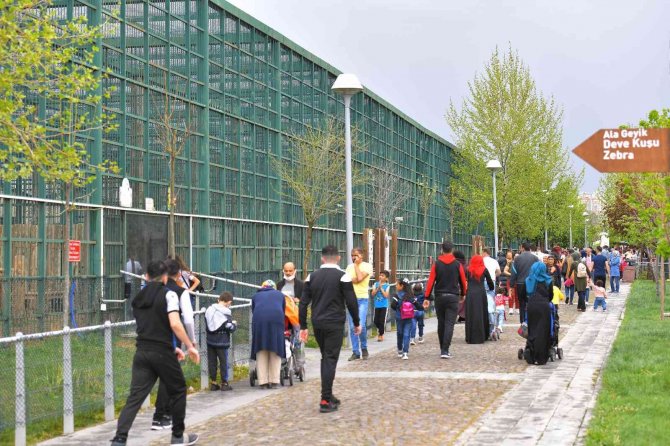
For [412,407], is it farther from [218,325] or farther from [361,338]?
[361,338]

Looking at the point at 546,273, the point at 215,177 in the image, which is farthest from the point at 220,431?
the point at 215,177

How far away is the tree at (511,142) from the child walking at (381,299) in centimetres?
3771

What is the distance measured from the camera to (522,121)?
5934cm

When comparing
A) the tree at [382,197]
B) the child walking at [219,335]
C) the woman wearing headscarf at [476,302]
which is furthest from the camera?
the tree at [382,197]

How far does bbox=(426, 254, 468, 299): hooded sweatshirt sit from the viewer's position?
18250mm

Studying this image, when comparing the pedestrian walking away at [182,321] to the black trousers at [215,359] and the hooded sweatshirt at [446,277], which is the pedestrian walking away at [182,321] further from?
the hooded sweatshirt at [446,277]

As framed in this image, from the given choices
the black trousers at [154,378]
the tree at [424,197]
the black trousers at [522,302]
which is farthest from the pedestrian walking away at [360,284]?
the tree at [424,197]

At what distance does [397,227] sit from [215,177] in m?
23.6

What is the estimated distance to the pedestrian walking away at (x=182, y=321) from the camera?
402 inches

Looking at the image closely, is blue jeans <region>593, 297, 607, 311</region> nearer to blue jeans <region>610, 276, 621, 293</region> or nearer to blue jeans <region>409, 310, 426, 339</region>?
blue jeans <region>409, 310, 426, 339</region>

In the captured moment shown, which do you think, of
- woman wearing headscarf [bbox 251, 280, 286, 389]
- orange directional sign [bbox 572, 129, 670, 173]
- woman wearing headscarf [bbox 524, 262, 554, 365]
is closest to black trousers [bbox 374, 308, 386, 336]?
woman wearing headscarf [bbox 524, 262, 554, 365]

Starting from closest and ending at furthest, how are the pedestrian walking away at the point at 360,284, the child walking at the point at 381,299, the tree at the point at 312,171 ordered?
the pedestrian walking away at the point at 360,284
the child walking at the point at 381,299
the tree at the point at 312,171

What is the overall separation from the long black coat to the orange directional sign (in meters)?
10.0

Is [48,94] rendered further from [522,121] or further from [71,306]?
[522,121]
